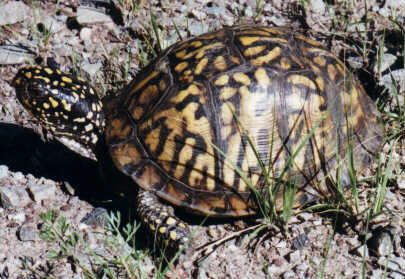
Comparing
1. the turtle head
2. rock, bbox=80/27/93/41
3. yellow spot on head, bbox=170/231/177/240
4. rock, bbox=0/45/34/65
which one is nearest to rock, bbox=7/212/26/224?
the turtle head

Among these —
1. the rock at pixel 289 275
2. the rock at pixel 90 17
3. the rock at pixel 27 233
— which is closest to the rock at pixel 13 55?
the rock at pixel 90 17

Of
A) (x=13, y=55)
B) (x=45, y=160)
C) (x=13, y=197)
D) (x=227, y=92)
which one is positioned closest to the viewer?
(x=227, y=92)

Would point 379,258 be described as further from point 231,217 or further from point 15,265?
point 15,265

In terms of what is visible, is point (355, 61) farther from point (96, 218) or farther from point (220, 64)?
point (96, 218)

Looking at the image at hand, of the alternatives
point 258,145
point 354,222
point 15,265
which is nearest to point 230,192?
point 258,145

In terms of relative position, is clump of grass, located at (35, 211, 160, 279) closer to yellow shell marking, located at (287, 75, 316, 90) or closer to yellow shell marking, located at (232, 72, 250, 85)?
yellow shell marking, located at (232, 72, 250, 85)

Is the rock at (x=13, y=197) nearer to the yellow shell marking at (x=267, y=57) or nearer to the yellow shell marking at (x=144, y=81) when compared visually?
the yellow shell marking at (x=144, y=81)

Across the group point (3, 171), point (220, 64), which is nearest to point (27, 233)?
point (3, 171)
